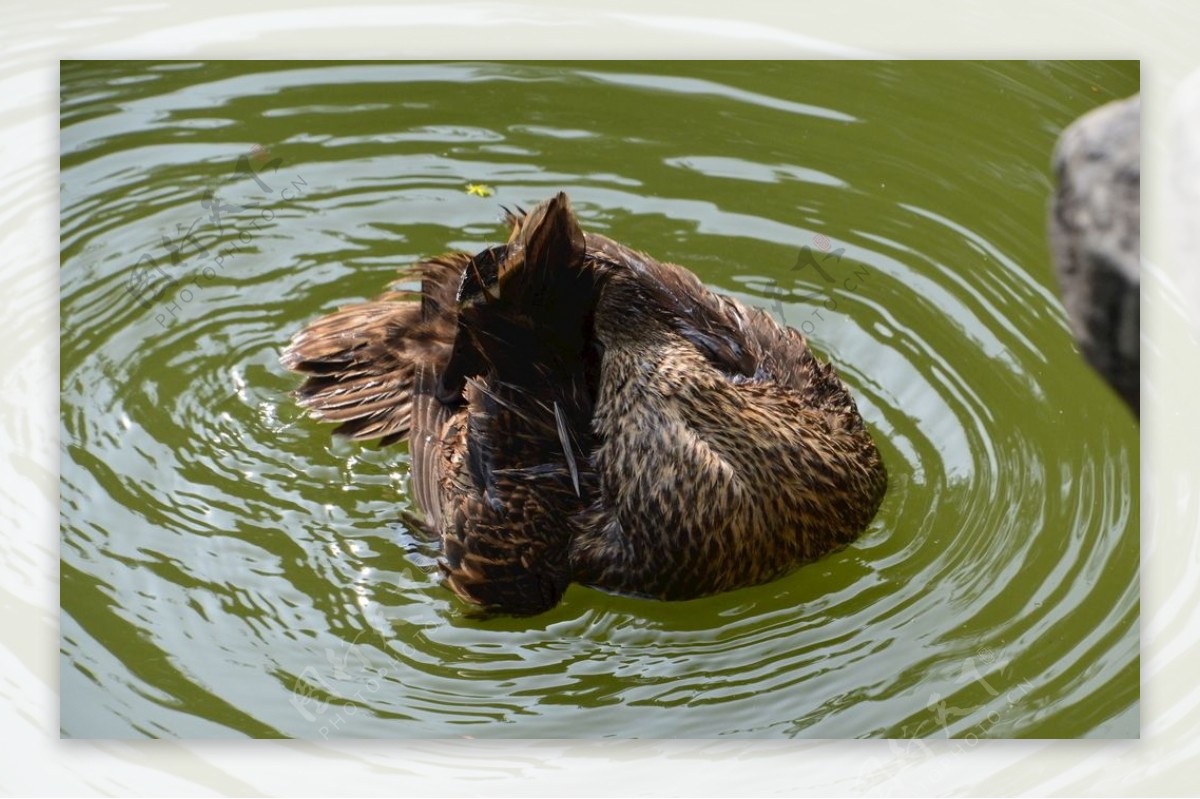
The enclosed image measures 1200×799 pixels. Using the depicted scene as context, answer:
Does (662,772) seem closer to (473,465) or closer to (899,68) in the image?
(473,465)

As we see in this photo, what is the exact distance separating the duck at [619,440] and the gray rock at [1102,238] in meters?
1.29

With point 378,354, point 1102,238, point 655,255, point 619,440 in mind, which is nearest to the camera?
point 1102,238

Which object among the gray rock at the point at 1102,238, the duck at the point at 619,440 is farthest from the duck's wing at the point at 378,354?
the gray rock at the point at 1102,238

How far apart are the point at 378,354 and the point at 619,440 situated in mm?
720

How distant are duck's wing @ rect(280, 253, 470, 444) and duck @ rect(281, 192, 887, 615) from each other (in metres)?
0.09

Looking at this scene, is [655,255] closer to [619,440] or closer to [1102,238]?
[619,440]

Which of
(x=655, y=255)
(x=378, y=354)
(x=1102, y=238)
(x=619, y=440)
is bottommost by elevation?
(x=1102, y=238)

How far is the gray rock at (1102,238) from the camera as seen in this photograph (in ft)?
5.44

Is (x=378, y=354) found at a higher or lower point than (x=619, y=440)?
higher

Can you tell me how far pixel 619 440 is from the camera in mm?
3082

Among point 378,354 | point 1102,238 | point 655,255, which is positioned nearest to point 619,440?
point 378,354

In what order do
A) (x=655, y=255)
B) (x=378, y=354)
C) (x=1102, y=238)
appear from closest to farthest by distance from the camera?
(x=1102, y=238) < (x=378, y=354) < (x=655, y=255)

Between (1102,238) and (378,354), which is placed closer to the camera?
(1102,238)

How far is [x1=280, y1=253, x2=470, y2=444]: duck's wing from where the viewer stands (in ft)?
11.1
